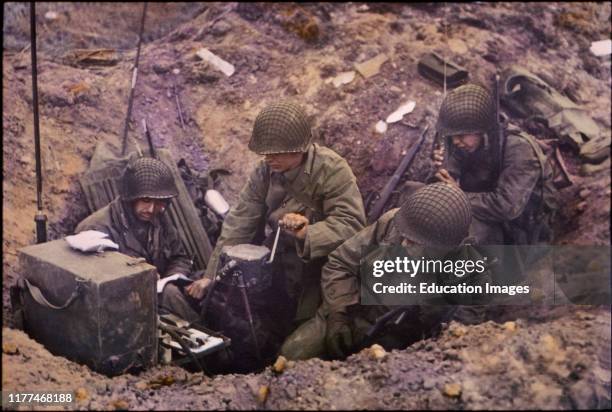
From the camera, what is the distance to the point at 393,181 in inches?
286

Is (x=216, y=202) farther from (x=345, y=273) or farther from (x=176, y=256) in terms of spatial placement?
(x=345, y=273)

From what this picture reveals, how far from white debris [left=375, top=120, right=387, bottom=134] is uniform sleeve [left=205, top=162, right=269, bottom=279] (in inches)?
71.7

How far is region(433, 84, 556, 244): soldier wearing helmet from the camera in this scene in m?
6.68

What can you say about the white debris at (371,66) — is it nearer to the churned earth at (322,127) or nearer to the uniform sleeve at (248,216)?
the churned earth at (322,127)


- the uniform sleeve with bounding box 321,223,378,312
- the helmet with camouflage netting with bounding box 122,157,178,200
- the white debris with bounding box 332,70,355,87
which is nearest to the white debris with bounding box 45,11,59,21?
the white debris with bounding box 332,70,355,87

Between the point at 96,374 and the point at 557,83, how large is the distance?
6.10m

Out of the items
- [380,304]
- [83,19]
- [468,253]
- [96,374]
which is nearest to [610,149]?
[468,253]

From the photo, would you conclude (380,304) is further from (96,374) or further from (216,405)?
(96,374)

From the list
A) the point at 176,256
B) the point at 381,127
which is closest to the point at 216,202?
the point at 176,256

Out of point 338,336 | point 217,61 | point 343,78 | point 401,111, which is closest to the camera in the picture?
point 338,336

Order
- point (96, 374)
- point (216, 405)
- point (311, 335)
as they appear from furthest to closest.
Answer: point (311, 335) < point (96, 374) < point (216, 405)

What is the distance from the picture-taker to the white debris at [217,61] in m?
8.74

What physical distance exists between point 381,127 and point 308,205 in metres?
1.95

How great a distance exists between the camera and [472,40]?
29.2 feet
